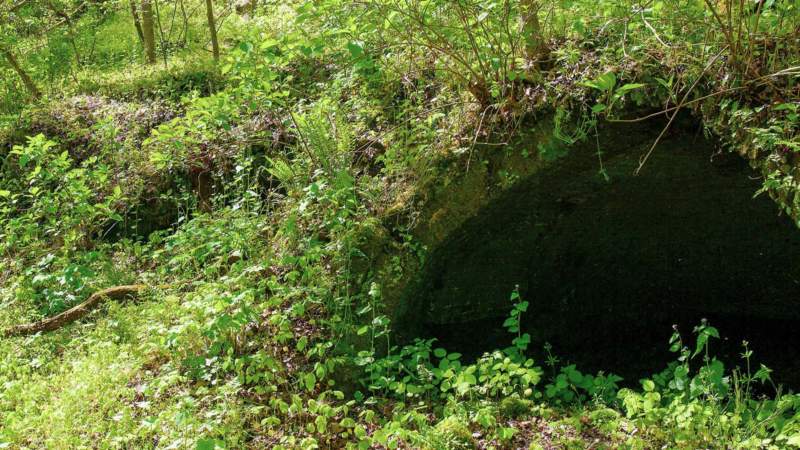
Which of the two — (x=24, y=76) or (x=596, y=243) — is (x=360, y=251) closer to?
(x=596, y=243)

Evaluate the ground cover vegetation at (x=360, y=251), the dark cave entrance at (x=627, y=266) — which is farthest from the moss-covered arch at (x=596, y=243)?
the ground cover vegetation at (x=360, y=251)

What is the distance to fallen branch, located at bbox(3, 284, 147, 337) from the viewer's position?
6.12 m

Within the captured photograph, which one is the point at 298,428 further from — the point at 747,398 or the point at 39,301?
the point at 39,301

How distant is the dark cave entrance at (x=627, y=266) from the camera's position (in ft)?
17.4

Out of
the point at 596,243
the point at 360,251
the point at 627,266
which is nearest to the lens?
the point at 360,251

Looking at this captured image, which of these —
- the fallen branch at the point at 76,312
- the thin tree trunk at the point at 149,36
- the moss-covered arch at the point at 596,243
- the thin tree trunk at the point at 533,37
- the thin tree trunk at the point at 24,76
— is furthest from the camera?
the thin tree trunk at the point at 149,36

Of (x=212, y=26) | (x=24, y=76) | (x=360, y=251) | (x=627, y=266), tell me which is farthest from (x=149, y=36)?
(x=627, y=266)

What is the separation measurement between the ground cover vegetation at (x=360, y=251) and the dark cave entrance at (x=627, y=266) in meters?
0.22

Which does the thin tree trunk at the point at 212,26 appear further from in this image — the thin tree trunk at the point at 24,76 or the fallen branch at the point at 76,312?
the fallen branch at the point at 76,312

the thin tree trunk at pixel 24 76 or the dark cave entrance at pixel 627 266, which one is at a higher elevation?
the thin tree trunk at pixel 24 76

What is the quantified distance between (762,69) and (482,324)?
3029mm

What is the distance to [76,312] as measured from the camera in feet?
20.3

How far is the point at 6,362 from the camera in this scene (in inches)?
222

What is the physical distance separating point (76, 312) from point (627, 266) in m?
5.02
